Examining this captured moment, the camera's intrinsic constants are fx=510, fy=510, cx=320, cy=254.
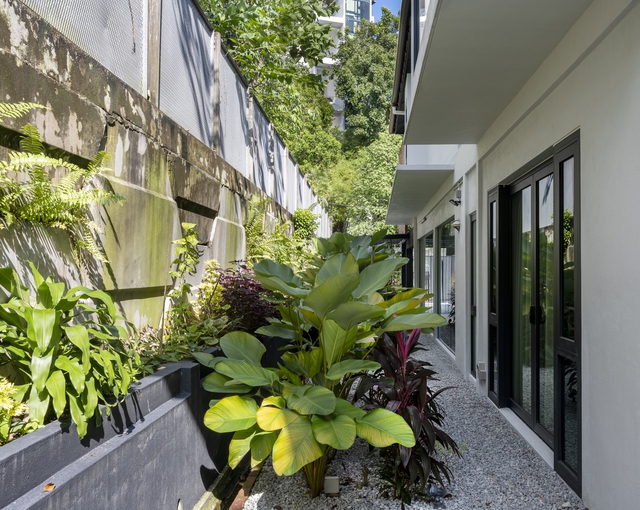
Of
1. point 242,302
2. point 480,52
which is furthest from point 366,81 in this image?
point 480,52

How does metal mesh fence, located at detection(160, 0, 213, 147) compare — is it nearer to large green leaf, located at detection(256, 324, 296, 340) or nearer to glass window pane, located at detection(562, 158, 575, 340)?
large green leaf, located at detection(256, 324, 296, 340)

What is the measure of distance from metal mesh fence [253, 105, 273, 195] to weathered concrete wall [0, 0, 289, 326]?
2.94m

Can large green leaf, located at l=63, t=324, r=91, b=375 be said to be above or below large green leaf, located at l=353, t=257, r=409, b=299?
below

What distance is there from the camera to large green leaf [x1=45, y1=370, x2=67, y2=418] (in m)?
1.83

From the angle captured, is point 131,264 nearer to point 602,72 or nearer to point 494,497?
point 494,497

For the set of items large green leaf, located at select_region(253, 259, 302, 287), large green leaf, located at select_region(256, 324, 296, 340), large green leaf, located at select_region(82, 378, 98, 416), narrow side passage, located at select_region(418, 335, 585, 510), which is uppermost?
large green leaf, located at select_region(253, 259, 302, 287)

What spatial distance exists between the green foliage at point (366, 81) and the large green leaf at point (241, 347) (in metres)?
34.6

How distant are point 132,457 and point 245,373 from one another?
78 cm

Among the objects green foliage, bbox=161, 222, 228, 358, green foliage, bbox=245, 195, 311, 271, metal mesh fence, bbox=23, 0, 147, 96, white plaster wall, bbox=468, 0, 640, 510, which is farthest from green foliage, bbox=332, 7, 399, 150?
white plaster wall, bbox=468, 0, 640, 510

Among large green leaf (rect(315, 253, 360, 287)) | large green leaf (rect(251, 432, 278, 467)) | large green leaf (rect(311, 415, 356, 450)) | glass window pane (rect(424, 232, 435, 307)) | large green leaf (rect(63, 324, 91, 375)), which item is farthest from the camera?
glass window pane (rect(424, 232, 435, 307))

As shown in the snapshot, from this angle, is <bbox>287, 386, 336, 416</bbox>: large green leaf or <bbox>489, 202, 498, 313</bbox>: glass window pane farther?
<bbox>489, 202, 498, 313</bbox>: glass window pane

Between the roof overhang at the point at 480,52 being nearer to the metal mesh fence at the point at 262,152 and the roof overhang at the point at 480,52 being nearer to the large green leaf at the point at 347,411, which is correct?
the large green leaf at the point at 347,411

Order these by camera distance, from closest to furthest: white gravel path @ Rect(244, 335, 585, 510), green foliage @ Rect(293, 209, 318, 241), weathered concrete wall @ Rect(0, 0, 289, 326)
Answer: weathered concrete wall @ Rect(0, 0, 289, 326) < white gravel path @ Rect(244, 335, 585, 510) < green foliage @ Rect(293, 209, 318, 241)

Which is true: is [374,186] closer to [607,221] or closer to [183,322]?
[183,322]
